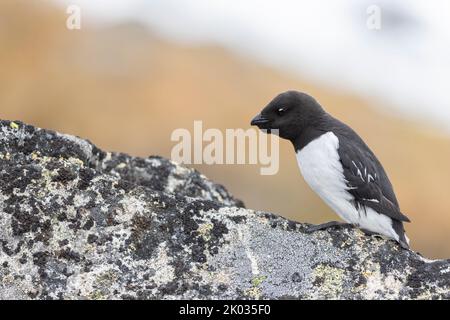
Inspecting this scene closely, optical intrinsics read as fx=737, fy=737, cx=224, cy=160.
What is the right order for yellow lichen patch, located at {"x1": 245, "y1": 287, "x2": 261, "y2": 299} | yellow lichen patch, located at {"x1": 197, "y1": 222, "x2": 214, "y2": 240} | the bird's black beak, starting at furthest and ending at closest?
1. the bird's black beak
2. yellow lichen patch, located at {"x1": 197, "y1": 222, "x2": 214, "y2": 240}
3. yellow lichen patch, located at {"x1": 245, "y1": 287, "x2": 261, "y2": 299}

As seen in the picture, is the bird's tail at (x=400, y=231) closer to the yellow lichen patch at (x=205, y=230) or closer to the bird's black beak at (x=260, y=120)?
the bird's black beak at (x=260, y=120)

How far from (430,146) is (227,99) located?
20.0ft

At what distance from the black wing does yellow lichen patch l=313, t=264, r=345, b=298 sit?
1623 mm

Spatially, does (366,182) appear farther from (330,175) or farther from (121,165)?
(121,165)

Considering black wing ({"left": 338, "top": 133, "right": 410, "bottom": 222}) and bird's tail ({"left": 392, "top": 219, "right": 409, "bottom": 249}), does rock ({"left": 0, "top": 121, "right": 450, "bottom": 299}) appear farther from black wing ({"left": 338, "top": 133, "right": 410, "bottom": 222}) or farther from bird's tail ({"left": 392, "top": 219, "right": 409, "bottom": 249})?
black wing ({"left": 338, "top": 133, "right": 410, "bottom": 222})

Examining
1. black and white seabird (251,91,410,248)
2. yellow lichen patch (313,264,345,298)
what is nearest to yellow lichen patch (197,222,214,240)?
yellow lichen patch (313,264,345,298)

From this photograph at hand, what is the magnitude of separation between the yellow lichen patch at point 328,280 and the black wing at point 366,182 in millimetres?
1623

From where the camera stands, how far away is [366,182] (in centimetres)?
705

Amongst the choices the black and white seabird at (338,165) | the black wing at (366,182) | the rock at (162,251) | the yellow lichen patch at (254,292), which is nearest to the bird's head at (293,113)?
the black and white seabird at (338,165)

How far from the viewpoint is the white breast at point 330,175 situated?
6944 millimetres

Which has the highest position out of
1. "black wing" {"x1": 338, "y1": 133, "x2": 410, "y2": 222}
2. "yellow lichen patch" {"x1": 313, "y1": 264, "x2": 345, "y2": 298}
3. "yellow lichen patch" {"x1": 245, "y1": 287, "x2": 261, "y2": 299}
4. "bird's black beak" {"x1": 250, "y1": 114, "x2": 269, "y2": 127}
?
"bird's black beak" {"x1": 250, "y1": 114, "x2": 269, "y2": 127}

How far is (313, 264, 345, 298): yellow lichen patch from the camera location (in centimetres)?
522

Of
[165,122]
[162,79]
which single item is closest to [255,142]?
[165,122]
